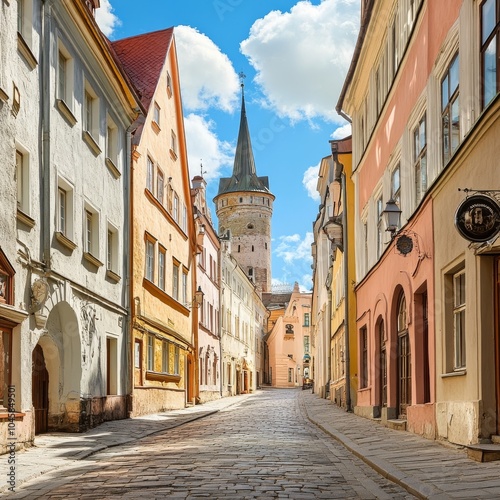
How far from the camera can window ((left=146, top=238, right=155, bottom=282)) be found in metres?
26.1

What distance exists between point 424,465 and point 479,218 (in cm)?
292

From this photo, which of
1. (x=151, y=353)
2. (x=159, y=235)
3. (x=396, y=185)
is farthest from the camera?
(x=159, y=235)

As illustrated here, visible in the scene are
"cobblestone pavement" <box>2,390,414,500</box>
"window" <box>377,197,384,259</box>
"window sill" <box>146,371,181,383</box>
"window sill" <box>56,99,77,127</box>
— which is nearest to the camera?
"cobblestone pavement" <box>2,390,414,500</box>

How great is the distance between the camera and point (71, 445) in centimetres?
1402

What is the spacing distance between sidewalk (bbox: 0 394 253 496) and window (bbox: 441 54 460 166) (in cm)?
723

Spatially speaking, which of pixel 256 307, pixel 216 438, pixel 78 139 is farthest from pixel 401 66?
pixel 256 307

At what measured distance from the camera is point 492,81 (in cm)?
1068

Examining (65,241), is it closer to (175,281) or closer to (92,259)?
(92,259)

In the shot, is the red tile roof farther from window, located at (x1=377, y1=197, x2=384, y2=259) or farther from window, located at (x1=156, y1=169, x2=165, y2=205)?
window, located at (x1=377, y1=197, x2=384, y2=259)

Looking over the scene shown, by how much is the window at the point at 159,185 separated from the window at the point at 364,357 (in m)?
8.03

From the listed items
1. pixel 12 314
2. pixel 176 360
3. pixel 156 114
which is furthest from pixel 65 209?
pixel 176 360

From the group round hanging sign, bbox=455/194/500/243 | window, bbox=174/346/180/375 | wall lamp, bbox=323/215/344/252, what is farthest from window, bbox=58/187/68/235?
window, bbox=174/346/180/375

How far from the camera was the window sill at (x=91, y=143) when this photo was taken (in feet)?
61.5

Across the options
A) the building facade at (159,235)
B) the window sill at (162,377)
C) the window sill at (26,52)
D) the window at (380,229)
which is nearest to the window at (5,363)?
the window sill at (26,52)
